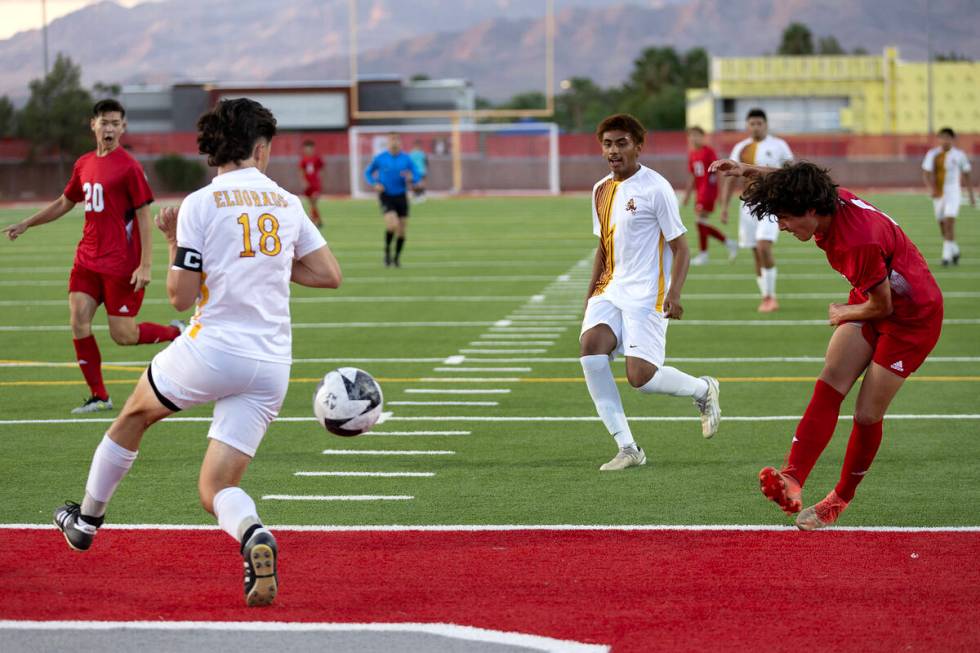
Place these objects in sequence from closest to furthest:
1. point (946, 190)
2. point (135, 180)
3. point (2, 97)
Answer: point (135, 180) → point (946, 190) → point (2, 97)

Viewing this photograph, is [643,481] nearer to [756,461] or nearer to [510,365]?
[756,461]

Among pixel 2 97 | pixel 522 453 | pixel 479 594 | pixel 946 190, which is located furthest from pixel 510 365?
pixel 2 97

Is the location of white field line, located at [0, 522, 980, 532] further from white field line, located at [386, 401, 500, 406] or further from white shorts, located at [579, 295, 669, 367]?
white field line, located at [386, 401, 500, 406]

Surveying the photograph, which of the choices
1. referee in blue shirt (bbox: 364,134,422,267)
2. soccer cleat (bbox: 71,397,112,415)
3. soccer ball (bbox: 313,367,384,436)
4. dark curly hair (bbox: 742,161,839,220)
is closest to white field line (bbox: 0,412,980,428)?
soccer cleat (bbox: 71,397,112,415)

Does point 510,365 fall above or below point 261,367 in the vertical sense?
below

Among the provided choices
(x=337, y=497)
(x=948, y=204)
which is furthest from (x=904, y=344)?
(x=948, y=204)

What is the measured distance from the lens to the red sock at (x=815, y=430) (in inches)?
254

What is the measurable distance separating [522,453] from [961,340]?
6663mm

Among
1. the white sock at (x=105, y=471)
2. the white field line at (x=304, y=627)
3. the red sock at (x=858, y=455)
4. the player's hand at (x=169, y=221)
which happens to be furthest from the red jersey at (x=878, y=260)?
the white sock at (x=105, y=471)

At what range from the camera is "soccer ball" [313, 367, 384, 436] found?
5664 millimetres

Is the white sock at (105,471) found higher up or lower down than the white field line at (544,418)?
higher up

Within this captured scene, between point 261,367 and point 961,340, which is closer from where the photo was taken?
point 261,367

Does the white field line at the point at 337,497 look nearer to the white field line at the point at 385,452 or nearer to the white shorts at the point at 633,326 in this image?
the white field line at the point at 385,452

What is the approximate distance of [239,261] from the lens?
5.20m
